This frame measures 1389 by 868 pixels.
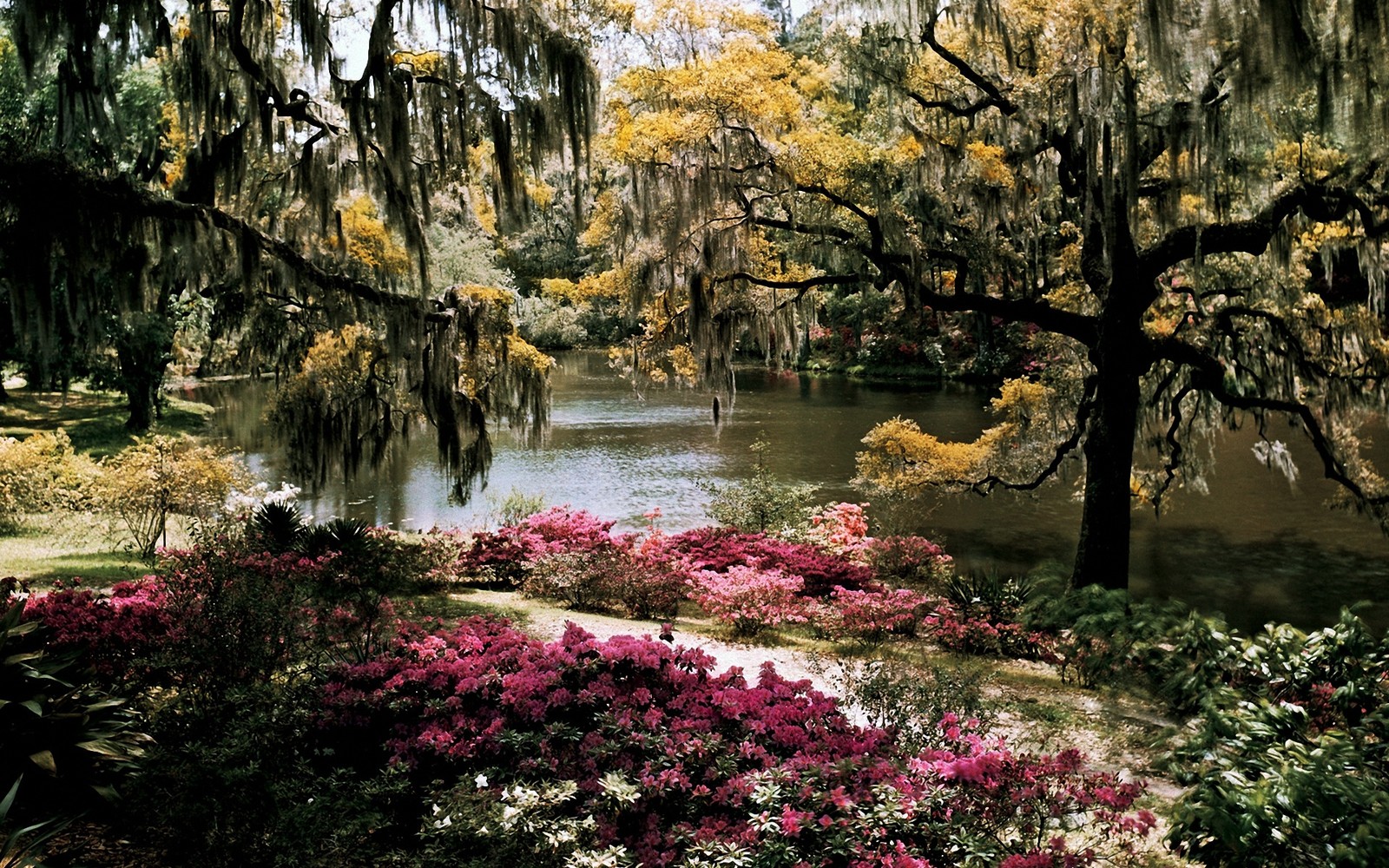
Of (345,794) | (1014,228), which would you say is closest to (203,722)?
(345,794)

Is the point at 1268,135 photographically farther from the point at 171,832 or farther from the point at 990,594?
the point at 171,832

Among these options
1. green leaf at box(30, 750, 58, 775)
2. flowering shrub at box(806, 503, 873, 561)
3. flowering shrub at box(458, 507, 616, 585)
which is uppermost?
green leaf at box(30, 750, 58, 775)

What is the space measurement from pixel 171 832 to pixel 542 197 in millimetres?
14260

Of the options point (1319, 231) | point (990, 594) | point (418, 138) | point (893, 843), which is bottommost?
→ point (990, 594)

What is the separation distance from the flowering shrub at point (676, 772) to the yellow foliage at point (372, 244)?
50.6 ft

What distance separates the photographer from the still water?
1445 centimetres

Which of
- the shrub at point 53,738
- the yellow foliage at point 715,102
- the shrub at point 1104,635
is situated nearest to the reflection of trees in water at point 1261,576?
the shrub at point 1104,635

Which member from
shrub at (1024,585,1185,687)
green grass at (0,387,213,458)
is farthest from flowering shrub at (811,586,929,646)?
green grass at (0,387,213,458)

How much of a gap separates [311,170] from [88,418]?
740 inches

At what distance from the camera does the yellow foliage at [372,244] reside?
19188 mm

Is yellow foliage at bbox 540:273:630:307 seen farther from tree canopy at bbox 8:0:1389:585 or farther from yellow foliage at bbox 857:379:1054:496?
yellow foliage at bbox 857:379:1054:496

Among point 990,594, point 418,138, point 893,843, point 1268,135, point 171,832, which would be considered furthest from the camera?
point 418,138

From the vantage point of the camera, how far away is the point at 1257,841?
3.77 meters

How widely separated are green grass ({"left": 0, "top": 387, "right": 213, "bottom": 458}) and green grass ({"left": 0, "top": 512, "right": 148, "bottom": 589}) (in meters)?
8.44
